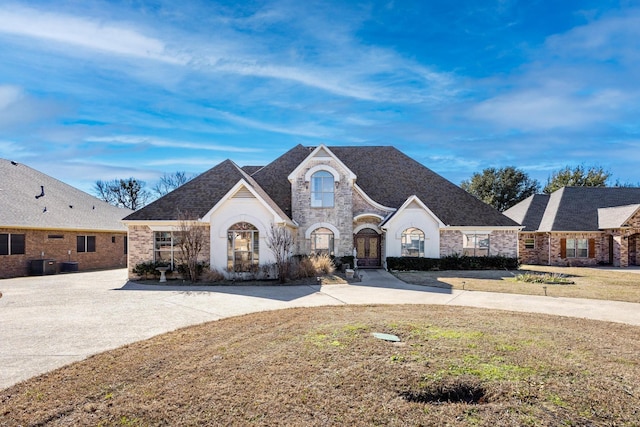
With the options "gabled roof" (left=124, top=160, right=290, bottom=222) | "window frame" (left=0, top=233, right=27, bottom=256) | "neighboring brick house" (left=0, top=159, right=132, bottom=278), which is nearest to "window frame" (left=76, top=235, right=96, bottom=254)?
"neighboring brick house" (left=0, top=159, right=132, bottom=278)

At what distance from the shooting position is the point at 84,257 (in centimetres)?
2402

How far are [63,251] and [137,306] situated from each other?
607 inches

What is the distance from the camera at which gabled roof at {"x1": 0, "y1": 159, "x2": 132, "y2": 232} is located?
66.0 feet

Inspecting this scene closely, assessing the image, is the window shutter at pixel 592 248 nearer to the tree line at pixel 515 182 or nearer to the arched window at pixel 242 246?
the tree line at pixel 515 182

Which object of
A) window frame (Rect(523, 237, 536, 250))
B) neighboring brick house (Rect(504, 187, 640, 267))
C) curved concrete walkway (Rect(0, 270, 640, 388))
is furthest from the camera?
window frame (Rect(523, 237, 536, 250))

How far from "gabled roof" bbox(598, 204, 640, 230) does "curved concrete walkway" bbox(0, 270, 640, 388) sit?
1863cm

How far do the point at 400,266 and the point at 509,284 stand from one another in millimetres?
6715

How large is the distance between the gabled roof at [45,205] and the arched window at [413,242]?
2056cm

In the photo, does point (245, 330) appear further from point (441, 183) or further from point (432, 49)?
point (441, 183)

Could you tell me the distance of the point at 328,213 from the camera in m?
22.2

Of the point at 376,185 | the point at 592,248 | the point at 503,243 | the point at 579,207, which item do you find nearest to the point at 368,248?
the point at 376,185

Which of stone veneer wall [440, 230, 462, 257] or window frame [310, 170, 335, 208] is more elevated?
window frame [310, 170, 335, 208]

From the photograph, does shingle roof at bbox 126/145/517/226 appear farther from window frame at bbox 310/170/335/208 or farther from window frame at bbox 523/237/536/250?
window frame at bbox 523/237/536/250

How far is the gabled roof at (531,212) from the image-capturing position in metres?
29.3
